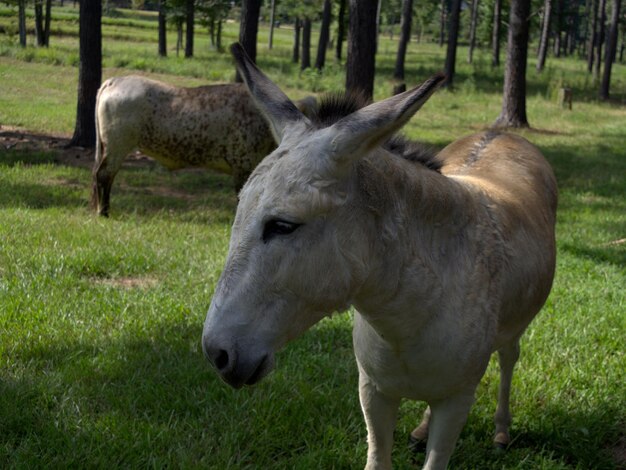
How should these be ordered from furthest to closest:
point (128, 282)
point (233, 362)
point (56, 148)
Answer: point (56, 148) → point (128, 282) → point (233, 362)

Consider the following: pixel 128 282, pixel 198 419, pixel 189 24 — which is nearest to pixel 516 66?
pixel 128 282

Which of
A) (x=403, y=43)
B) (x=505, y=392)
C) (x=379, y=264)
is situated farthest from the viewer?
(x=403, y=43)

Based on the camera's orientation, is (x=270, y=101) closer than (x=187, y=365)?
Yes

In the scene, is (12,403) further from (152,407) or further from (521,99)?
(521,99)

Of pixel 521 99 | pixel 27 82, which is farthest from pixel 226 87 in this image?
pixel 27 82

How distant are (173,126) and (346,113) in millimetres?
6458

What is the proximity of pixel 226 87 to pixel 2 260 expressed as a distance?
→ 3.84 meters

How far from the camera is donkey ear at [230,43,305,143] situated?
247cm

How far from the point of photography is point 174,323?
4.97 m

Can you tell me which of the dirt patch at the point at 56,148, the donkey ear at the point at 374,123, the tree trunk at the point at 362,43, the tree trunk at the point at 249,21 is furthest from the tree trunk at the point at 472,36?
the donkey ear at the point at 374,123

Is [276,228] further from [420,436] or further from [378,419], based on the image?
[420,436]

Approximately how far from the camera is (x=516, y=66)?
17812mm

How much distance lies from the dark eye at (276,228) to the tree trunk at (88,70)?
1087 centimetres

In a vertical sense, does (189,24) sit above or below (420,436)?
above
